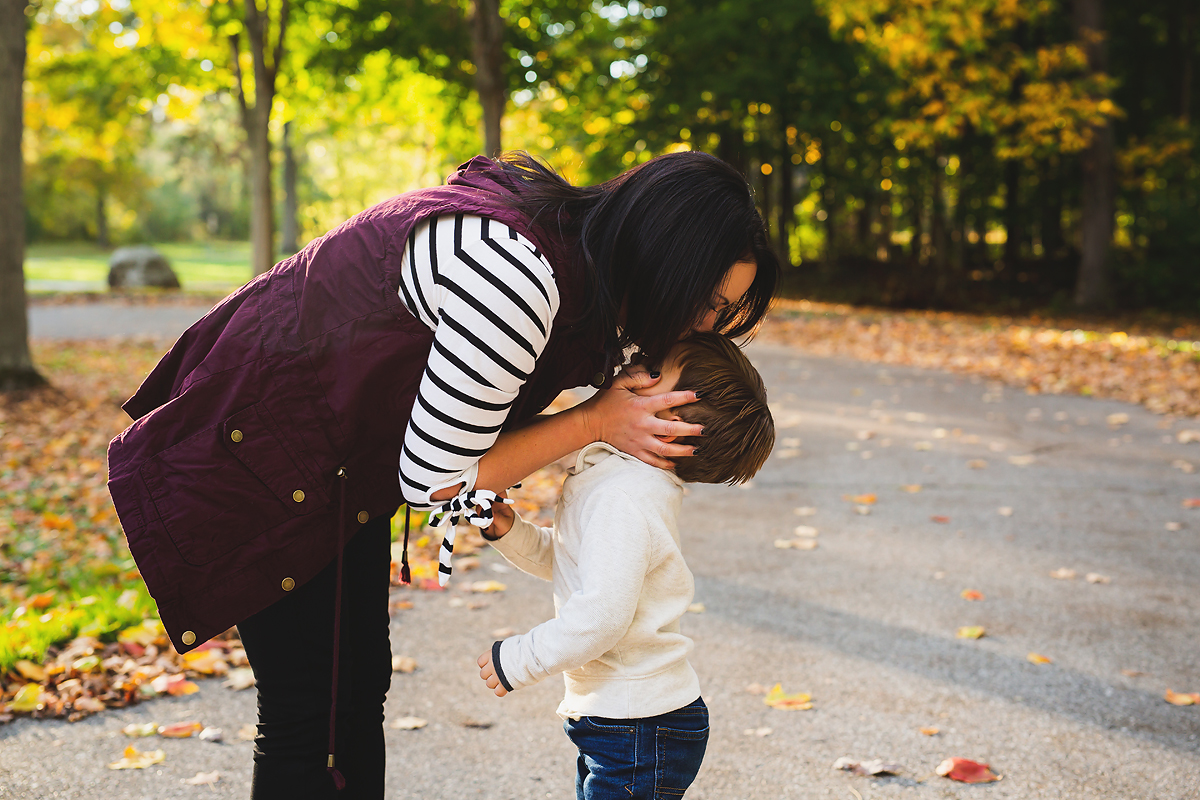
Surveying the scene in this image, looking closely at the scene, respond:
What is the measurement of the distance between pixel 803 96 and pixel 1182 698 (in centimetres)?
1878

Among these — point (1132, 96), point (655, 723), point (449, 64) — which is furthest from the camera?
point (1132, 96)

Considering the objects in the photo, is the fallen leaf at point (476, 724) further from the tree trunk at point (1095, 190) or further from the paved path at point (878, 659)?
the tree trunk at point (1095, 190)

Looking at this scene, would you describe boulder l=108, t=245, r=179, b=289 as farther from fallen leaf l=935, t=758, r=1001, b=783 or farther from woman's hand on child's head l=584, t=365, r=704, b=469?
woman's hand on child's head l=584, t=365, r=704, b=469

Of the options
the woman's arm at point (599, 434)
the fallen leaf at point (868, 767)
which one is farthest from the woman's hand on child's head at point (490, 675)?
the fallen leaf at point (868, 767)

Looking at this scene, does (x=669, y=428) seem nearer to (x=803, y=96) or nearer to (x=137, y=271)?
(x=803, y=96)

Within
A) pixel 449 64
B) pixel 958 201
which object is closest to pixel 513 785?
pixel 449 64

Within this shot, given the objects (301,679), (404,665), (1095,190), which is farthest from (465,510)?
(1095,190)

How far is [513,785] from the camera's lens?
2.61m

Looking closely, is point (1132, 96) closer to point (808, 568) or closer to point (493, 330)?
point (808, 568)

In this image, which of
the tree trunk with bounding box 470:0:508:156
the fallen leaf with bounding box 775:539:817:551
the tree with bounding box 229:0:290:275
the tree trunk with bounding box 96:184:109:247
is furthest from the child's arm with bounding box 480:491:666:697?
the tree trunk with bounding box 96:184:109:247

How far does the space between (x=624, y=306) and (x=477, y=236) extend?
302 millimetres

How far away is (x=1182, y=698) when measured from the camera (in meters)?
3.09

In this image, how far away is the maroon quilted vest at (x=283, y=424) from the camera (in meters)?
Answer: 1.54

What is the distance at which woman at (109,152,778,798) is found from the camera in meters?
1.48
